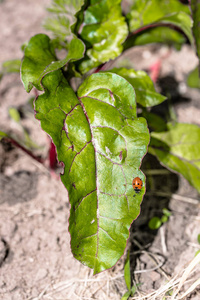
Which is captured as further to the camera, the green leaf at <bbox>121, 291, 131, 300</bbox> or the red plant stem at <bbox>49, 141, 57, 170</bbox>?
the red plant stem at <bbox>49, 141, 57, 170</bbox>

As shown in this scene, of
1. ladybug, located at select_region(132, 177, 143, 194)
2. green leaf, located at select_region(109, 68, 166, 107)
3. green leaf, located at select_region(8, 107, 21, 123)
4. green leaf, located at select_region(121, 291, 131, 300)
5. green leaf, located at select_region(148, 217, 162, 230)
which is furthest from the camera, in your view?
green leaf, located at select_region(8, 107, 21, 123)

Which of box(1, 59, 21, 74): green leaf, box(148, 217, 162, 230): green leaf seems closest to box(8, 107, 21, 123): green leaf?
box(1, 59, 21, 74): green leaf

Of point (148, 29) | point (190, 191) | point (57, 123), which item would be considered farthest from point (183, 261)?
point (148, 29)

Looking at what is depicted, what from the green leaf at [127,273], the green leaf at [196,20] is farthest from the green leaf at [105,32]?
the green leaf at [127,273]

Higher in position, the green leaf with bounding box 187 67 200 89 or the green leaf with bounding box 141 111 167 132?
the green leaf with bounding box 141 111 167 132

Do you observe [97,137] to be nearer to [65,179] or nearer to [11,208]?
[65,179]

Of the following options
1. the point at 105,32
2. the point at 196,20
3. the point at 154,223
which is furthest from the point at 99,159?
the point at 196,20

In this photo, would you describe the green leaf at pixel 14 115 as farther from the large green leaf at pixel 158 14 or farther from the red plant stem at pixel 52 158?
the large green leaf at pixel 158 14

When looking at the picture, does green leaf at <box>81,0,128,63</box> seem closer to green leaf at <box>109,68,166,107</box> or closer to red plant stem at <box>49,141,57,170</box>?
green leaf at <box>109,68,166,107</box>
